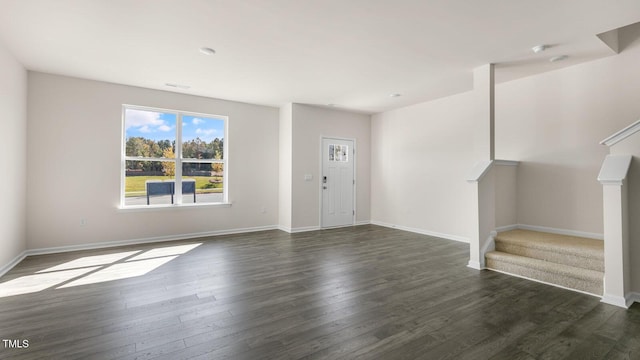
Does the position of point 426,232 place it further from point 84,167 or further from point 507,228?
point 84,167

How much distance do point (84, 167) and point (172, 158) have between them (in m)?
1.33

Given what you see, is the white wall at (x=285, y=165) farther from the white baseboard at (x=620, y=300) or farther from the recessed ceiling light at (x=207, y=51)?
the white baseboard at (x=620, y=300)

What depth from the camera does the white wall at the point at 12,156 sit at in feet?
11.9

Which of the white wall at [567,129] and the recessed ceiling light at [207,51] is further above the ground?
the recessed ceiling light at [207,51]

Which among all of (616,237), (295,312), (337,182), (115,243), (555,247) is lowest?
(295,312)

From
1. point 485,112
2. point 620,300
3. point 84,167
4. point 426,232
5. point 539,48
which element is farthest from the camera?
point 426,232

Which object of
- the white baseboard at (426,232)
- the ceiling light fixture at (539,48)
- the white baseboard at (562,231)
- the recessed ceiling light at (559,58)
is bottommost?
the white baseboard at (426,232)

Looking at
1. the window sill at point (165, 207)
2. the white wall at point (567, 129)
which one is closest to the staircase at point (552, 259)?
the white wall at point (567, 129)

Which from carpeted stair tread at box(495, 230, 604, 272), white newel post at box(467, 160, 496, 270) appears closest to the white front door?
white newel post at box(467, 160, 496, 270)

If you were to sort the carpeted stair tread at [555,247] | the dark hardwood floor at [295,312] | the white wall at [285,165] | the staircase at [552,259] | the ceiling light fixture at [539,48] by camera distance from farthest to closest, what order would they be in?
the white wall at [285,165], the ceiling light fixture at [539,48], the carpeted stair tread at [555,247], the staircase at [552,259], the dark hardwood floor at [295,312]

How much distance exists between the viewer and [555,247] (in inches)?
141

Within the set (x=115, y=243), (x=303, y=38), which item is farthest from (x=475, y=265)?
(x=115, y=243)

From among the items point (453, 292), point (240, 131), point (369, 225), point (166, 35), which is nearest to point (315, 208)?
point (369, 225)

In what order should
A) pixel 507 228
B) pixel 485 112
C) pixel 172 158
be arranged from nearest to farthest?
pixel 485 112 → pixel 507 228 → pixel 172 158
